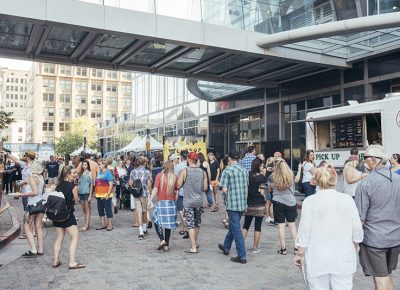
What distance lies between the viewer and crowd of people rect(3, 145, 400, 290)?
3568 millimetres

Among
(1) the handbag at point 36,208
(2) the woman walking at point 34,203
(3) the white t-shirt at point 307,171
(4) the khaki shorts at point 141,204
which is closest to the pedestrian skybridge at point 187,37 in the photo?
(3) the white t-shirt at point 307,171

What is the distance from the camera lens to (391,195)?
13.0ft

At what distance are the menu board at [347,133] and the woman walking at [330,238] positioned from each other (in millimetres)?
8547

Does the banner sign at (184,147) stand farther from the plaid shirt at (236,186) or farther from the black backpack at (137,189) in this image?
the plaid shirt at (236,186)

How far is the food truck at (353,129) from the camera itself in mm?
10336

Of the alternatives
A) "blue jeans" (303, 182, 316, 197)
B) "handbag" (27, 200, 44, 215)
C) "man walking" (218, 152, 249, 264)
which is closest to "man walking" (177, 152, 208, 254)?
"man walking" (218, 152, 249, 264)

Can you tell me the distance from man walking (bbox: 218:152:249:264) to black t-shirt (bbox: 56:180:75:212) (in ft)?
8.10

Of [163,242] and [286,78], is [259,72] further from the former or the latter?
[163,242]

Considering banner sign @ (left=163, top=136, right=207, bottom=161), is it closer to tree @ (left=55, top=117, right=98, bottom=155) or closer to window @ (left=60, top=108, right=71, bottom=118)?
tree @ (left=55, top=117, right=98, bottom=155)

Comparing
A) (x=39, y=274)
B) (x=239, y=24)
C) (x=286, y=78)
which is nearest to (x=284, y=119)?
(x=286, y=78)

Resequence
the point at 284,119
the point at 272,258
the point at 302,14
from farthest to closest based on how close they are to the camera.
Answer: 1. the point at 284,119
2. the point at 302,14
3. the point at 272,258

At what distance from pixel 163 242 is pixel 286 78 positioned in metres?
15.8

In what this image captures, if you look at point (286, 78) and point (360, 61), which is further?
point (286, 78)

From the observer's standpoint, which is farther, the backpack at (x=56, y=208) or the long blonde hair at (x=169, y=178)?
the long blonde hair at (x=169, y=178)
